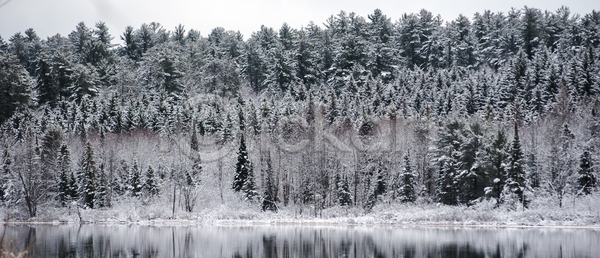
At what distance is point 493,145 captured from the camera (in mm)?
51406

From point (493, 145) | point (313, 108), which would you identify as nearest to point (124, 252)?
point (493, 145)

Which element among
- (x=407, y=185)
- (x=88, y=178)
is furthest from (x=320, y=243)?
(x=88, y=178)

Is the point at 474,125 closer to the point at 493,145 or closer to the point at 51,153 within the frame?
the point at 493,145

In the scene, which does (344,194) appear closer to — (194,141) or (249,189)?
(249,189)

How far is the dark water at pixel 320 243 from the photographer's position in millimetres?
30578

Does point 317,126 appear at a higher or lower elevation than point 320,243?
higher

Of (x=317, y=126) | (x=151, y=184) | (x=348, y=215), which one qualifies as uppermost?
(x=317, y=126)

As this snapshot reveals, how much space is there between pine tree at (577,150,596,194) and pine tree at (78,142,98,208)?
48869 millimetres

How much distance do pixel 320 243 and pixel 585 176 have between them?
2921 cm

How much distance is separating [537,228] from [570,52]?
5377 centimetres

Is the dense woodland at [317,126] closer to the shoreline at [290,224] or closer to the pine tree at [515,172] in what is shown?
the pine tree at [515,172]

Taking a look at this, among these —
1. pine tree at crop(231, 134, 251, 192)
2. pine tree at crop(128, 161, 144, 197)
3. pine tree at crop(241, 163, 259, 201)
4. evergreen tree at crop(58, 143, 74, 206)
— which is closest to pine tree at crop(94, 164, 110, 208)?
pine tree at crop(128, 161, 144, 197)

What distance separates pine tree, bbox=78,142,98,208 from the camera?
60000mm

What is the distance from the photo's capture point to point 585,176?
50.8 meters
